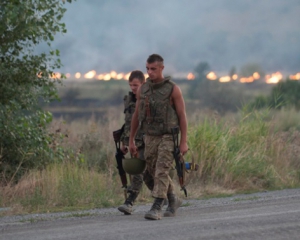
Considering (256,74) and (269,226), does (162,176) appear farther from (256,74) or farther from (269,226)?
(256,74)

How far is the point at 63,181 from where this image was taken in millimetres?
11430

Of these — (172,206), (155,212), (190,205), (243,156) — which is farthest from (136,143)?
(243,156)

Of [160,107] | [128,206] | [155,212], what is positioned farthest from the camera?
[128,206]

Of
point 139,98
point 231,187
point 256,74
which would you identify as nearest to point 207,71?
point 256,74

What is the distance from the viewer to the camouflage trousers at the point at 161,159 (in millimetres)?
8602

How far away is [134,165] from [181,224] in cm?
137

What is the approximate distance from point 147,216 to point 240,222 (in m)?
1.27

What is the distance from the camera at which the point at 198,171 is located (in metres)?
12.8

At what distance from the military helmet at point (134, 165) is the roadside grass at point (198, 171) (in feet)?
3.57

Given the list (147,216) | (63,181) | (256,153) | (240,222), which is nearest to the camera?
(240,222)

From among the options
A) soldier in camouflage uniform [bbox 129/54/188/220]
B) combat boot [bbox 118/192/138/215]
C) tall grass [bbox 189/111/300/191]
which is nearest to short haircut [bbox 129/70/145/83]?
soldier in camouflage uniform [bbox 129/54/188/220]

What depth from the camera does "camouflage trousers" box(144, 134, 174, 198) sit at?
28.2 ft

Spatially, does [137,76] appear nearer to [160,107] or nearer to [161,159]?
[160,107]

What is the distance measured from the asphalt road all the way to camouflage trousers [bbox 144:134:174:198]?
36 cm
